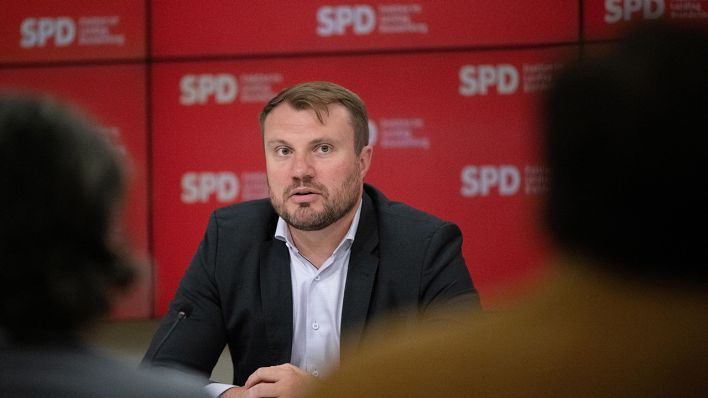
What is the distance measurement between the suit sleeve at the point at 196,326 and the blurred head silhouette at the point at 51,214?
3.37 feet

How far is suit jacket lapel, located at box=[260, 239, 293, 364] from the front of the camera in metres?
2.01

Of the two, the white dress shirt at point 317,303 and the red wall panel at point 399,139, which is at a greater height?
the red wall panel at point 399,139

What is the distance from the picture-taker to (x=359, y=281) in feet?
6.68

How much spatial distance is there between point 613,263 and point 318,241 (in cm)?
150

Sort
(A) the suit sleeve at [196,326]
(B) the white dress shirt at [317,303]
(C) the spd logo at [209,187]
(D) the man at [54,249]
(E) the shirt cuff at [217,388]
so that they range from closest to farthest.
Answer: (D) the man at [54,249] < (E) the shirt cuff at [217,388] < (A) the suit sleeve at [196,326] < (B) the white dress shirt at [317,303] < (C) the spd logo at [209,187]

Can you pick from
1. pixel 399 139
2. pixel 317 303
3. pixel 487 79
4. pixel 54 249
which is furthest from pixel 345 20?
pixel 54 249

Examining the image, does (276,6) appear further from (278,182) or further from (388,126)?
(278,182)

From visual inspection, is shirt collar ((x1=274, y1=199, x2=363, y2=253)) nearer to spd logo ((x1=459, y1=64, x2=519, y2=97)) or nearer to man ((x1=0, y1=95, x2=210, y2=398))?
man ((x1=0, y1=95, x2=210, y2=398))

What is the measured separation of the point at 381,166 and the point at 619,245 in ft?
11.7

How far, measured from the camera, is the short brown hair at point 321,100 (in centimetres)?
212

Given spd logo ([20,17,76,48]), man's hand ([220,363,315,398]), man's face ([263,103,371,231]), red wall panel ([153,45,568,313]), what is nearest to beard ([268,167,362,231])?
man's face ([263,103,371,231])

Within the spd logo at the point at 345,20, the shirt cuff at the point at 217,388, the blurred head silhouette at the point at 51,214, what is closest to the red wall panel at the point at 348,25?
the spd logo at the point at 345,20

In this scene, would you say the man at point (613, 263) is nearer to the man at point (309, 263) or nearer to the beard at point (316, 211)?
the man at point (309, 263)

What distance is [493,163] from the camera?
4.20 metres
